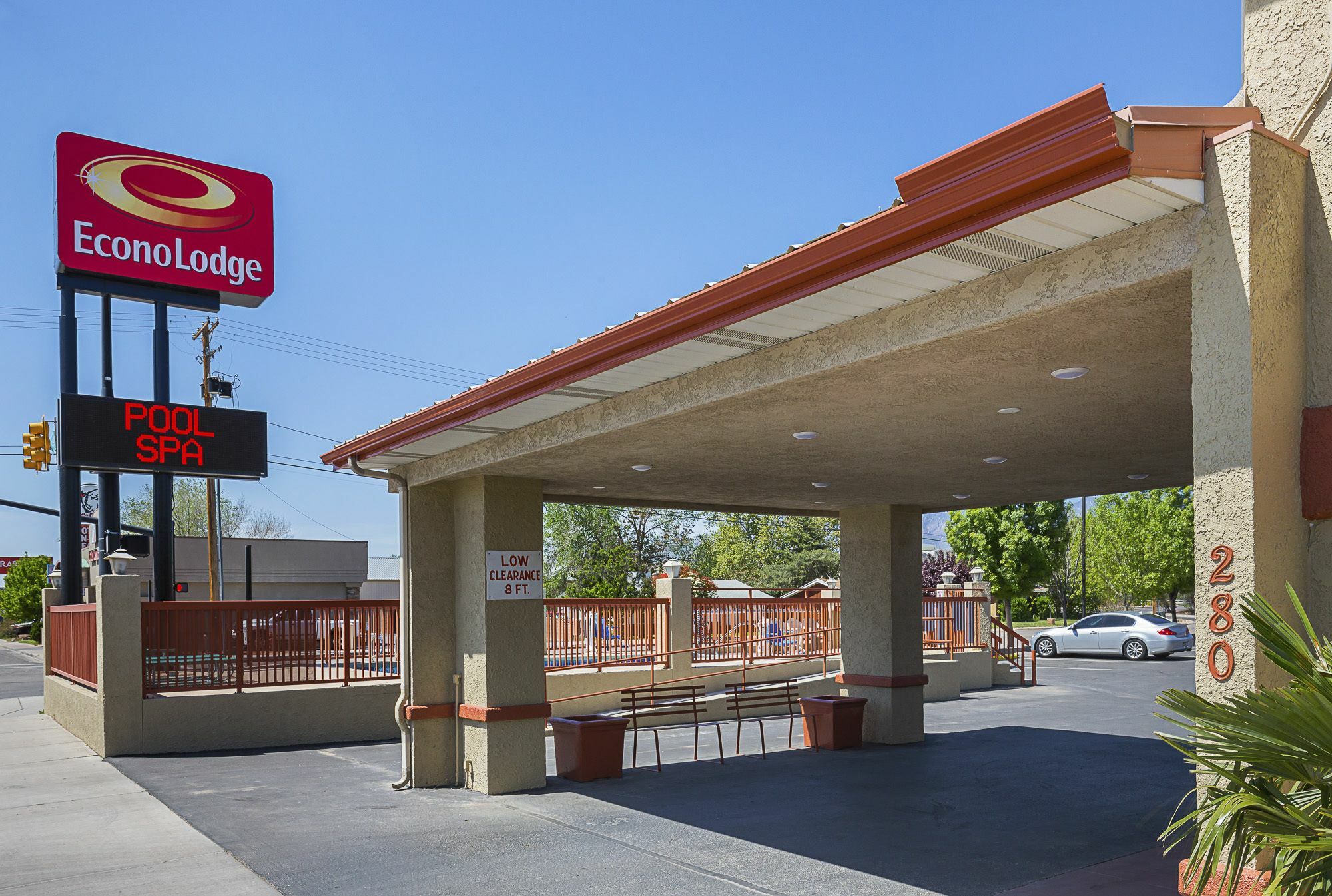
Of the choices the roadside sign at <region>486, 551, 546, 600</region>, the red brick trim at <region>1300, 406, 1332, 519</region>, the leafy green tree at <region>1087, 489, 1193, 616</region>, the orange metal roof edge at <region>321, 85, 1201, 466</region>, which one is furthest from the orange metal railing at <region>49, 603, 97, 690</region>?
the leafy green tree at <region>1087, 489, 1193, 616</region>

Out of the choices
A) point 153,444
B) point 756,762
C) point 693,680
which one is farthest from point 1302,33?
point 153,444

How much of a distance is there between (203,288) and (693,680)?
1331cm

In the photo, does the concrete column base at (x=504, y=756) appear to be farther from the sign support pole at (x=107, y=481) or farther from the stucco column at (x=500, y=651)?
the sign support pole at (x=107, y=481)

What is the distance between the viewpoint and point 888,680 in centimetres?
1520

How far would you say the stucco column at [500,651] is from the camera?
11547mm

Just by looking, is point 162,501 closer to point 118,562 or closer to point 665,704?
point 118,562

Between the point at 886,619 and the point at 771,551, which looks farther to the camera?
the point at 771,551

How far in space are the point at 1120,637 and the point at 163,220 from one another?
89.4ft

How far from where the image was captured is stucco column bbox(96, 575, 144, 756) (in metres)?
14.5

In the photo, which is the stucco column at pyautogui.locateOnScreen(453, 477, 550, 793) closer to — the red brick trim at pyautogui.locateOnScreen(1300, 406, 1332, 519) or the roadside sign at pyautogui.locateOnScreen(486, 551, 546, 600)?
the roadside sign at pyautogui.locateOnScreen(486, 551, 546, 600)

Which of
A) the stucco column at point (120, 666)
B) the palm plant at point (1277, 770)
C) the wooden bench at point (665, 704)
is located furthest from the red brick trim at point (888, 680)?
the palm plant at point (1277, 770)

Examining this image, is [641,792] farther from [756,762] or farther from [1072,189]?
[1072,189]

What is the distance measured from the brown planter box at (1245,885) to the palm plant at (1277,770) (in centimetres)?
42

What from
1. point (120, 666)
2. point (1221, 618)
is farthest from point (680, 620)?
point (1221, 618)
